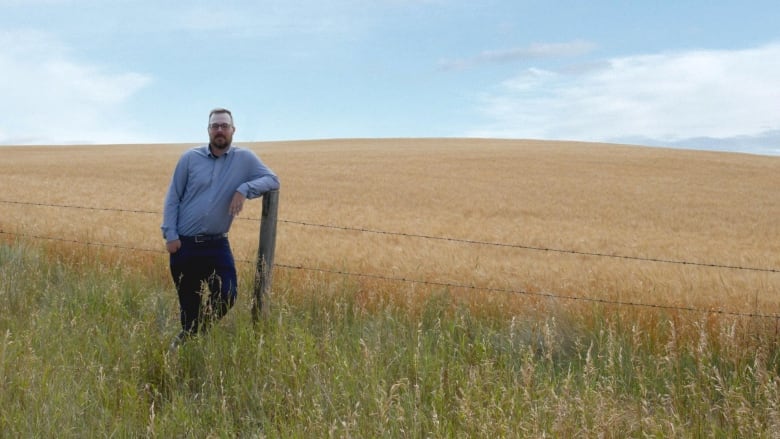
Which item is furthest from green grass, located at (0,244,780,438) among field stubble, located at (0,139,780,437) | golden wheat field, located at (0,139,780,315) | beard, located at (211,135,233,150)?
beard, located at (211,135,233,150)

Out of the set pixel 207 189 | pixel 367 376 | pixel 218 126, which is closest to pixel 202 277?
pixel 207 189

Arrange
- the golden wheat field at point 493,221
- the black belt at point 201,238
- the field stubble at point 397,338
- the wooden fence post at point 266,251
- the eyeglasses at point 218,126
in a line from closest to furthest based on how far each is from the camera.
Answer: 1. the field stubble at point 397,338
2. the eyeglasses at point 218,126
3. the black belt at point 201,238
4. the wooden fence post at point 266,251
5. the golden wheat field at point 493,221

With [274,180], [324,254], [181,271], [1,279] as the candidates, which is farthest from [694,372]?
[1,279]

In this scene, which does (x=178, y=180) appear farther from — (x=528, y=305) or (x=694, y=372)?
(x=694, y=372)

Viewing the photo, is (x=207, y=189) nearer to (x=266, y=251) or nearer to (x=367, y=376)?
(x=266, y=251)

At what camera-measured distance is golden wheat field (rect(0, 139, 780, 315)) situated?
24.5 ft

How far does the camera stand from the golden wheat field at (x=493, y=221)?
746 cm

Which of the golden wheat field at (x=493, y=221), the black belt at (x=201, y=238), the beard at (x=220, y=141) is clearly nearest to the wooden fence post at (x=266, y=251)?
the black belt at (x=201, y=238)

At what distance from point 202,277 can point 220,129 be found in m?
1.16

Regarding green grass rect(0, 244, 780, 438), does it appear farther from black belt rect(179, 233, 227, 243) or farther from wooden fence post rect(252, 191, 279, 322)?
black belt rect(179, 233, 227, 243)

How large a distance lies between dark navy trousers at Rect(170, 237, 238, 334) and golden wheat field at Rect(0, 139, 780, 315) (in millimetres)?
1350

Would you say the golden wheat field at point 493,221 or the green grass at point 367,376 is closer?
the green grass at point 367,376

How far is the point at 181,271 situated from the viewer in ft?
17.6

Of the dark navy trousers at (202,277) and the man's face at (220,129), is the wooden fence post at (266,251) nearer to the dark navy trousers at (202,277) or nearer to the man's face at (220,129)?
the dark navy trousers at (202,277)
